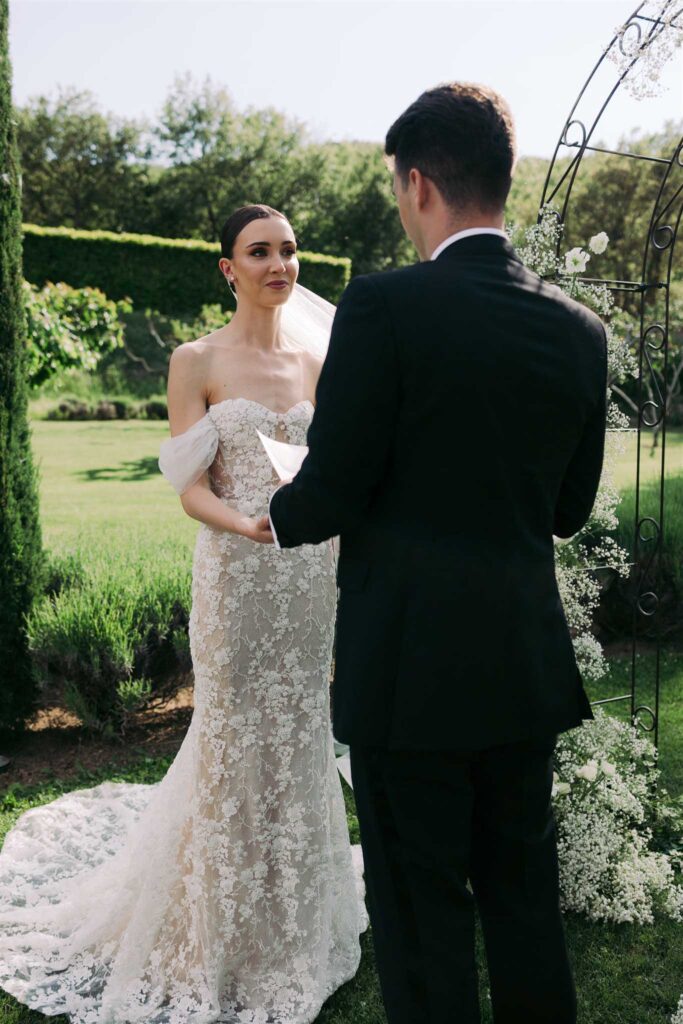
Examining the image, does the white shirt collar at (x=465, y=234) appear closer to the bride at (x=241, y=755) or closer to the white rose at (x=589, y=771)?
the bride at (x=241, y=755)

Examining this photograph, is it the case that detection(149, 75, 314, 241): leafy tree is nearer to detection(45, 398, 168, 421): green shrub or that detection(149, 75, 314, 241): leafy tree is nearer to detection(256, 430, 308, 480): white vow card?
detection(45, 398, 168, 421): green shrub

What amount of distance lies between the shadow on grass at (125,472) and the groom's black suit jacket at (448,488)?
11.3 metres

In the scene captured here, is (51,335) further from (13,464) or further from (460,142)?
(460,142)

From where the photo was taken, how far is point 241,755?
312 centimetres

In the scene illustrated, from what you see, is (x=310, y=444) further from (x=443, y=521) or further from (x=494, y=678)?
(x=494, y=678)

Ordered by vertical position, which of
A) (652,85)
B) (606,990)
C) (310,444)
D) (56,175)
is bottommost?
(606,990)

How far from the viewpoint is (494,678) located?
1924mm

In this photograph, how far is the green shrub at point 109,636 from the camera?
4.94 m

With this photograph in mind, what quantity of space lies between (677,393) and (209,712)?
14.6 meters

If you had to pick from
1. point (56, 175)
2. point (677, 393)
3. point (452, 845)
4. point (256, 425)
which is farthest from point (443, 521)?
point (56, 175)

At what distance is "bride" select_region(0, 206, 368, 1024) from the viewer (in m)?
3.04

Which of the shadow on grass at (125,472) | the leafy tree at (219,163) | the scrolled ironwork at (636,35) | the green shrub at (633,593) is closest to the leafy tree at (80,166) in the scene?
the leafy tree at (219,163)

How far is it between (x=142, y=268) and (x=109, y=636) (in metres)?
19.3

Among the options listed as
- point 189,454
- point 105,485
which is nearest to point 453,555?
point 189,454
